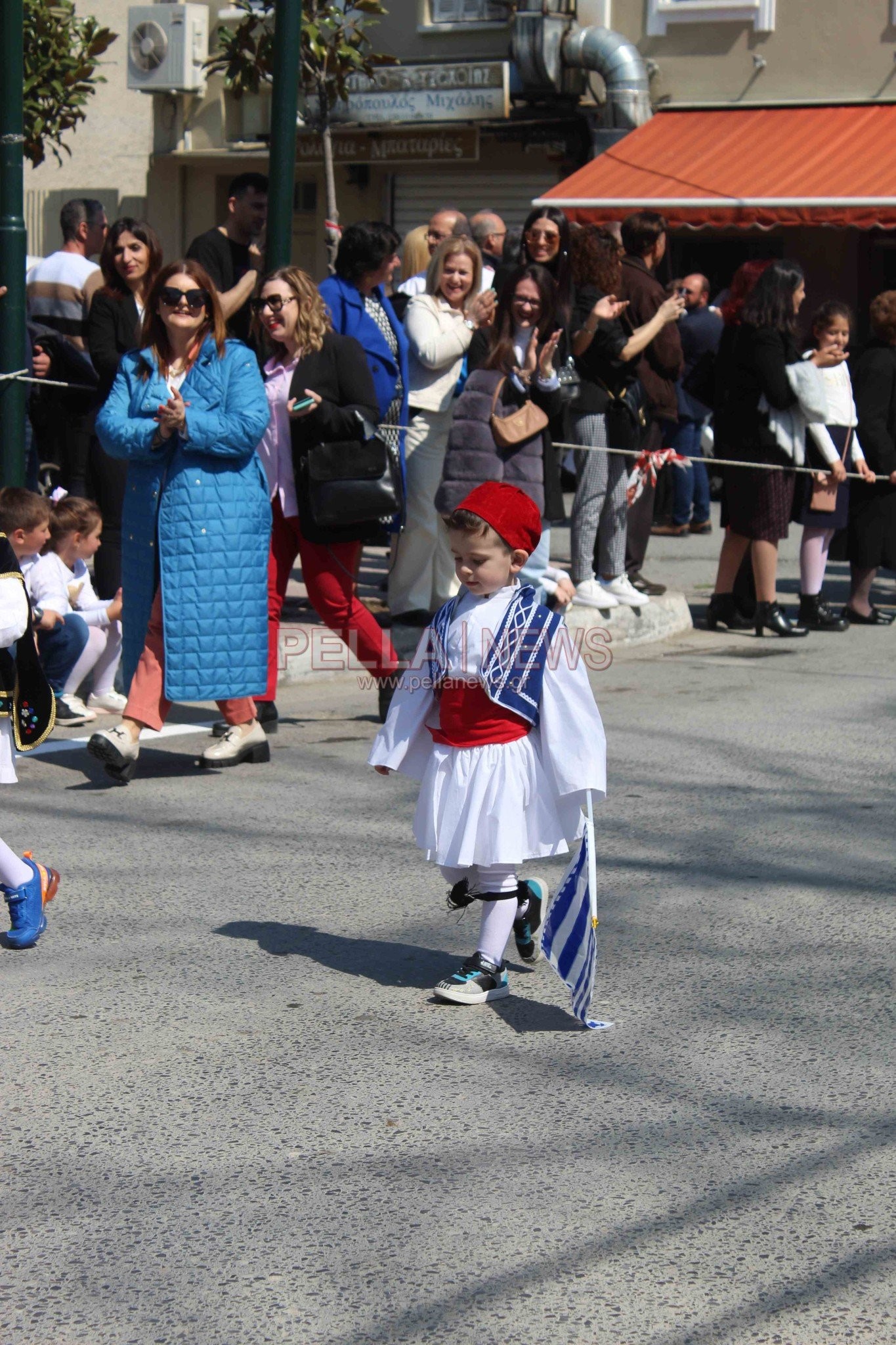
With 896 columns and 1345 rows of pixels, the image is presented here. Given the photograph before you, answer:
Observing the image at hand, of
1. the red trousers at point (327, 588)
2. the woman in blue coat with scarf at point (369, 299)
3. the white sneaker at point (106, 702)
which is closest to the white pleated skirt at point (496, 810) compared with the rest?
the red trousers at point (327, 588)

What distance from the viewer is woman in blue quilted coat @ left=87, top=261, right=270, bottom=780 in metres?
6.48

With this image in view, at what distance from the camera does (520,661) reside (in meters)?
4.33

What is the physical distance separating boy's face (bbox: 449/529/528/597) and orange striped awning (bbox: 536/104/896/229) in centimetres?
1334

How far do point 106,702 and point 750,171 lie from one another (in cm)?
1233

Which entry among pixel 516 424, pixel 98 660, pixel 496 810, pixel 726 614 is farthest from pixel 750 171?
pixel 496 810

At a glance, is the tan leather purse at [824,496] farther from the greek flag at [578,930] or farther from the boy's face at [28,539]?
the greek flag at [578,930]

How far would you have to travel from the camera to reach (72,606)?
7.83 meters

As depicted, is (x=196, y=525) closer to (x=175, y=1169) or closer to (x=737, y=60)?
(x=175, y=1169)

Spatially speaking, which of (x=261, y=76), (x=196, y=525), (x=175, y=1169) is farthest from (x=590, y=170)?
(x=175, y=1169)

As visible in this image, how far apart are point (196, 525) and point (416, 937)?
2.25 meters

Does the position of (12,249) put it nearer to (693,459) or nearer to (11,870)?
(693,459)

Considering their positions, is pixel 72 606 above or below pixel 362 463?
below

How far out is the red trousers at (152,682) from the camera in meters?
6.56

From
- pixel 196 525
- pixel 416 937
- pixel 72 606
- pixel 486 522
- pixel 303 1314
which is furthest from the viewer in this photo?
pixel 72 606
